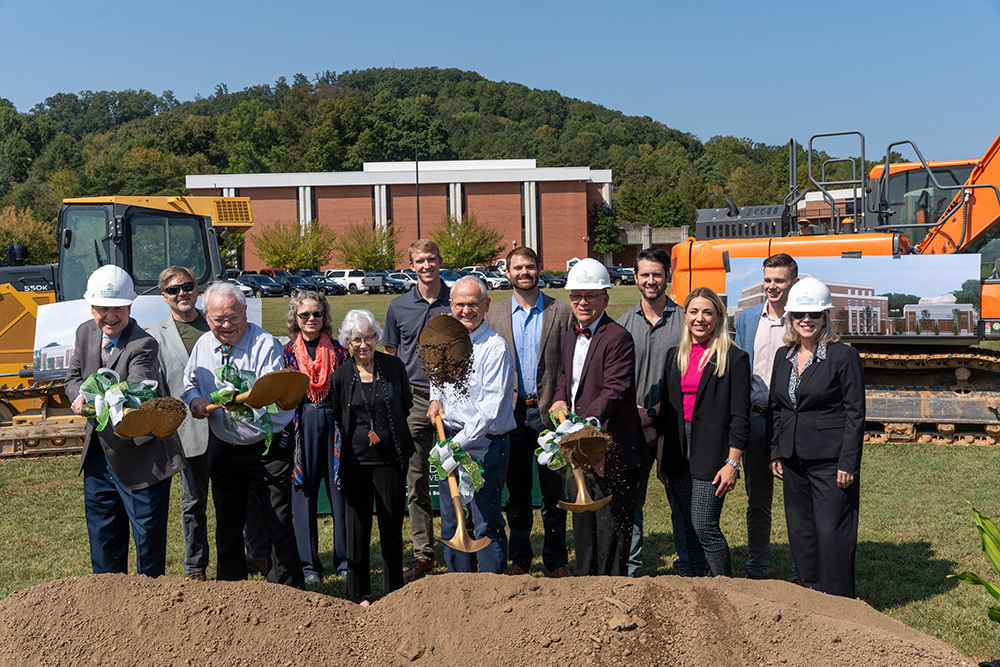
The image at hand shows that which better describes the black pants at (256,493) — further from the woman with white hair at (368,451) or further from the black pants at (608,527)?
the black pants at (608,527)

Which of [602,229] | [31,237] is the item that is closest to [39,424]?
[31,237]

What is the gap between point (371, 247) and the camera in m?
59.1

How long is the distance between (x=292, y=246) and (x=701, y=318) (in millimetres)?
56283

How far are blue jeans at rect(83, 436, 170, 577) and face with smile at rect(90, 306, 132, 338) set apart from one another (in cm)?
59

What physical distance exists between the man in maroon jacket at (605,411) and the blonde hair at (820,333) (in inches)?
35.2

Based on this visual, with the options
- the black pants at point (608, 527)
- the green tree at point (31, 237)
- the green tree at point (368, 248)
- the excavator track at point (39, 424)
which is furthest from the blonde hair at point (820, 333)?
the green tree at point (368, 248)

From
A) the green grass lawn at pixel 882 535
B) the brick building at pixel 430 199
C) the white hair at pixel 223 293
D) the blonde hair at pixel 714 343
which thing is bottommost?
the green grass lawn at pixel 882 535

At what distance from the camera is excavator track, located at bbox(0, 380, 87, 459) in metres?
9.05

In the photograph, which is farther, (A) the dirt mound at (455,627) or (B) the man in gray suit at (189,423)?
(B) the man in gray suit at (189,423)

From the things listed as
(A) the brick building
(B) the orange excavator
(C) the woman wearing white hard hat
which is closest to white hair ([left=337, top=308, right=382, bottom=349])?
(C) the woman wearing white hard hat

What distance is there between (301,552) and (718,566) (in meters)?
2.74

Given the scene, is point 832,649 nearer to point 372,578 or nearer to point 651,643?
point 651,643

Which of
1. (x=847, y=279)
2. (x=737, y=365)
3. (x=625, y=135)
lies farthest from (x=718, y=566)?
(x=625, y=135)

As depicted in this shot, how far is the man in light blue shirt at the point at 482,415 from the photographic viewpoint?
4441 mm
